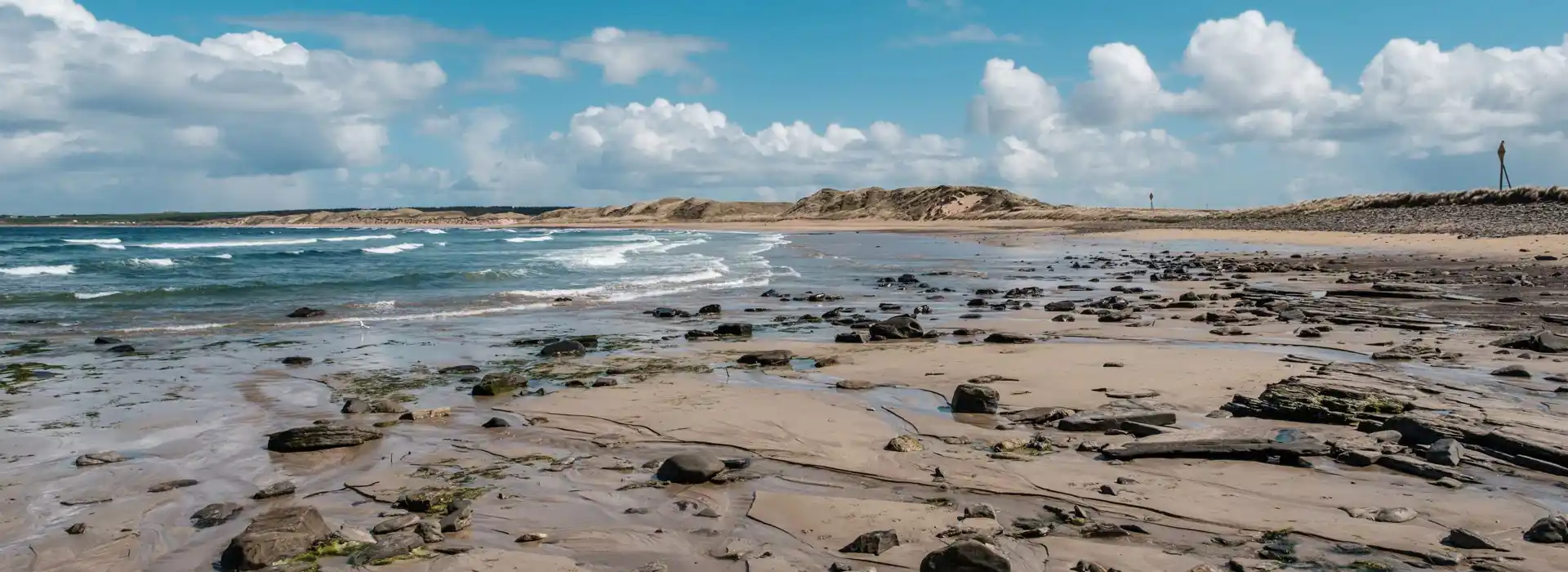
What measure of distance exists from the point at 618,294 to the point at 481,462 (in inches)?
Result: 663

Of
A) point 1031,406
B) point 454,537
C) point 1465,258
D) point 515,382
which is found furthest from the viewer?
point 1465,258

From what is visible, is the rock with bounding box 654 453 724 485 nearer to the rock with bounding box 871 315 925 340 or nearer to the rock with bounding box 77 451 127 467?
the rock with bounding box 77 451 127 467

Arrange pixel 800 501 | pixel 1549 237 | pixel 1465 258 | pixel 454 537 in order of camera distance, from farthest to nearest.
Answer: pixel 1549 237 → pixel 1465 258 → pixel 800 501 → pixel 454 537

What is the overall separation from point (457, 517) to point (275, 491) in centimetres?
168

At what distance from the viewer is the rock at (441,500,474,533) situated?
18.2 feet

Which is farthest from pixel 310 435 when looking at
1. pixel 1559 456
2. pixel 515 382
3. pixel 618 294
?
pixel 618 294

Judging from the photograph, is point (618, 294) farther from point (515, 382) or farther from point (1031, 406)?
point (1031, 406)

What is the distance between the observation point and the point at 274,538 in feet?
17.0

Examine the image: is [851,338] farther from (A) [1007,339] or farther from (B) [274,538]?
(B) [274,538]

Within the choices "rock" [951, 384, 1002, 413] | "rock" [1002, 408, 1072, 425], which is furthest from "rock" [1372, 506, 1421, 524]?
"rock" [951, 384, 1002, 413]

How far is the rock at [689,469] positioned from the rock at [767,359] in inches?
198

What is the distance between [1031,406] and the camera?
8.77m

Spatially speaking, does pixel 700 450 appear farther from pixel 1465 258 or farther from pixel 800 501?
pixel 1465 258

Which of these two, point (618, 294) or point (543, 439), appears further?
point (618, 294)
